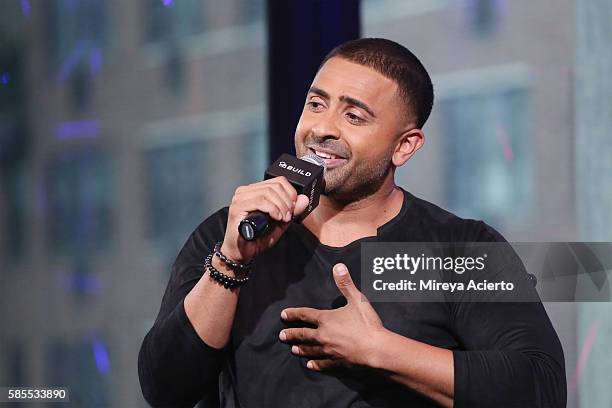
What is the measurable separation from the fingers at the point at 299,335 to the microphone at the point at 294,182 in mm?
164

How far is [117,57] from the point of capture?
258 centimetres

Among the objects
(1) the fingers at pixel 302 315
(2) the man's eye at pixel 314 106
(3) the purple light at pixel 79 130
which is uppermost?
(2) the man's eye at pixel 314 106

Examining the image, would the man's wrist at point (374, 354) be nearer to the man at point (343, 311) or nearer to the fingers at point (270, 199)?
the man at point (343, 311)

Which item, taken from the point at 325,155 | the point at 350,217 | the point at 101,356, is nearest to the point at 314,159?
the point at 325,155

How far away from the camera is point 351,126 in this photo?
1542 millimetres

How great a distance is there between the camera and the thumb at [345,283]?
4.49 feet

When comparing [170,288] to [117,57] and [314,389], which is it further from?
[117,57]

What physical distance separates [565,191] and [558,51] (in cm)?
35

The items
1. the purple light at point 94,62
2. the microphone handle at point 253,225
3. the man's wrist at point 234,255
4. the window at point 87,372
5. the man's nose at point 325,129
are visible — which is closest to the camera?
the microphone handle at point 253,225

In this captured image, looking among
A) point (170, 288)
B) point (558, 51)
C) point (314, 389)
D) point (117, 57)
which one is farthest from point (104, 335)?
point (558, 51)

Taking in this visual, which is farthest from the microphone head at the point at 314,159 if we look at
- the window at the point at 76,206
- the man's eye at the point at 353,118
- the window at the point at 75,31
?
the window at the point at 75,31

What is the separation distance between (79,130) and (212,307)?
1343 millimetres

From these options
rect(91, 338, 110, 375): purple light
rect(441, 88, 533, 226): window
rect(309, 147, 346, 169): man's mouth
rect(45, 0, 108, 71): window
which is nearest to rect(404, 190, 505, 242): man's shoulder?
rect(309, 147, 346, 169): man's mouth

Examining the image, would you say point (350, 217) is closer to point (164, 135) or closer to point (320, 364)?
point (320, 364)
